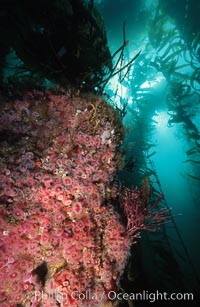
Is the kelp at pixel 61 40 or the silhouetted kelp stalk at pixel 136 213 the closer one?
the silhouetted kelp stalk at pixel 136 213

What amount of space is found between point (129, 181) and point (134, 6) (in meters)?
10.6

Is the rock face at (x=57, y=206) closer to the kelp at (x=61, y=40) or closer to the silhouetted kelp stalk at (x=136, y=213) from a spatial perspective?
the silhouetted kelp stalk at (x=136, y=213)

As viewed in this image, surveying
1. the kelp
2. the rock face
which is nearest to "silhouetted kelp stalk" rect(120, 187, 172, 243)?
the rock face

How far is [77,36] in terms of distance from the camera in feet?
13.8

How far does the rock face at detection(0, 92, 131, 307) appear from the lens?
2342 millimetres

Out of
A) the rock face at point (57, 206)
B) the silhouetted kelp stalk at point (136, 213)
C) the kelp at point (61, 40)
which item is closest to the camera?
the rock face at point (57, 206)

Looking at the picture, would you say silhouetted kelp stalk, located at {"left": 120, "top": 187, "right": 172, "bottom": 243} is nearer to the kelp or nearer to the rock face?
the rock face

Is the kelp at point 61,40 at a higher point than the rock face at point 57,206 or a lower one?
higher

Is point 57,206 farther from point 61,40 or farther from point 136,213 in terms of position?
point 61,40

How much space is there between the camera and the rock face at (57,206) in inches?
92.2

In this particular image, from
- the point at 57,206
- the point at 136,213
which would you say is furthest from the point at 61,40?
the point at 136,213

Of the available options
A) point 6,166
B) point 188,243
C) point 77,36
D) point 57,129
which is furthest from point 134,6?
point 188,243

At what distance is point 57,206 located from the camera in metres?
2.61

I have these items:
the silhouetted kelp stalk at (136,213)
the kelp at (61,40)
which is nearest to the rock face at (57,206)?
the silhouetted kelp stalk at (136,213)
